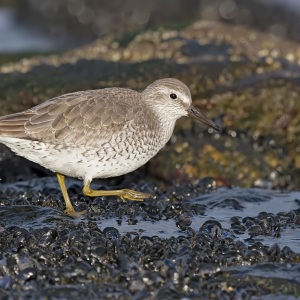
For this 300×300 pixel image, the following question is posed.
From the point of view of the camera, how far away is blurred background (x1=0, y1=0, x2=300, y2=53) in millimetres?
19156

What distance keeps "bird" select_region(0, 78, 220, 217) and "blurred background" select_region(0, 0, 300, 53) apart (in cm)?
1089

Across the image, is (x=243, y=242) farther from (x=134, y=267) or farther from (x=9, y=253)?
(x=9, y=253)

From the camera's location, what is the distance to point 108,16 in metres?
20.0

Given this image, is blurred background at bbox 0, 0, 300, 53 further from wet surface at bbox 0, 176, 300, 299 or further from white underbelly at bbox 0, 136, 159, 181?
wet surface at bbox 0, 176, 300, 299

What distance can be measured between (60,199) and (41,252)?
1.97 meters

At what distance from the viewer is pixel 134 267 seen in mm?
6320

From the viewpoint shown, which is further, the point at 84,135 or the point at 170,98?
the point at 170,98

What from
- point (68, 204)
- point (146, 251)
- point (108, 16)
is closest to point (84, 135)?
point (68, 204)

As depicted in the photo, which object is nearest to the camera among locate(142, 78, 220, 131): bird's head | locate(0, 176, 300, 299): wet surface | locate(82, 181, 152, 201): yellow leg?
locate(0, 176, 300, 299): wet surface

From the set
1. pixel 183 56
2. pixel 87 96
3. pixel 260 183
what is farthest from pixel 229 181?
pixel 87 96

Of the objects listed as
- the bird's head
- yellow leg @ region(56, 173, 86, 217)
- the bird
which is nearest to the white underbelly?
the bird

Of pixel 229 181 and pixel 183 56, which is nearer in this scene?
pixel 229 181

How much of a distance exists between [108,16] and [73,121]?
12.7 meters

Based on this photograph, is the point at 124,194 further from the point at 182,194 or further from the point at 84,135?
the point at 84,135
